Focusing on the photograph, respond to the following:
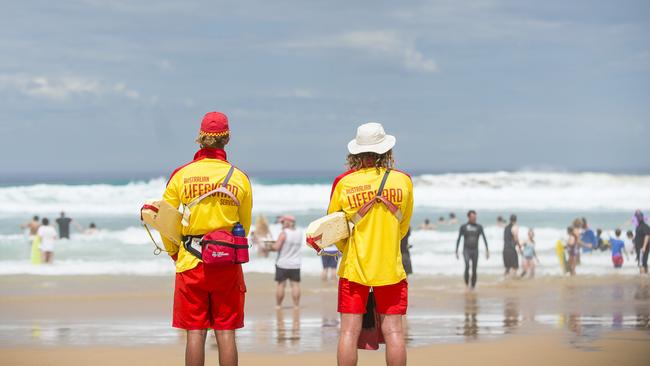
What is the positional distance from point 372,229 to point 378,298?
1.49 feet

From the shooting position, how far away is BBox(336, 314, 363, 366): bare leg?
21.6ft

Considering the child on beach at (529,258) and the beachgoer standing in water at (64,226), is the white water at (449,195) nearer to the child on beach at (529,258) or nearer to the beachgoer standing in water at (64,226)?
the beachgoer standing in water at (64,226)

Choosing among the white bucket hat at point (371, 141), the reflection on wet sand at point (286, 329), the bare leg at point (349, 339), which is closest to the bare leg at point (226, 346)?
the bare leg at point (349, 339)

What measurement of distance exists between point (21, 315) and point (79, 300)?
265 centimetres

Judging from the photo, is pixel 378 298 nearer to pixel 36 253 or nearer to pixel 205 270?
pixel 205 270

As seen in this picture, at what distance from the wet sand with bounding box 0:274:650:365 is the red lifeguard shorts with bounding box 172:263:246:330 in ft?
10.4

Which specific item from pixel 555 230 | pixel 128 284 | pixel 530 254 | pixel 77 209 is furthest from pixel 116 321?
pixel 77 209

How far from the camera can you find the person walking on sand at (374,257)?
21.6ft

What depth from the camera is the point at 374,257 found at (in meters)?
6.57

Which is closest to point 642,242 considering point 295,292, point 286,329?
point 295,292

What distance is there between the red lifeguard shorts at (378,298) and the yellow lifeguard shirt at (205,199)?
876 millimetres

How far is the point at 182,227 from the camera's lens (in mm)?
6555

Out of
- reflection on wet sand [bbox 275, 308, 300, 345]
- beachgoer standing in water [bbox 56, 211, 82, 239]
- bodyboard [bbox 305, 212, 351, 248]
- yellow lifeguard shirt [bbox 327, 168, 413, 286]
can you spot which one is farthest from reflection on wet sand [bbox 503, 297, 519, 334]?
beachgoer standing in water [bbox 56, 211, 82, 239]

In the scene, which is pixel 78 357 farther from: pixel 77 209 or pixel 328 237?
pixel 77 209
